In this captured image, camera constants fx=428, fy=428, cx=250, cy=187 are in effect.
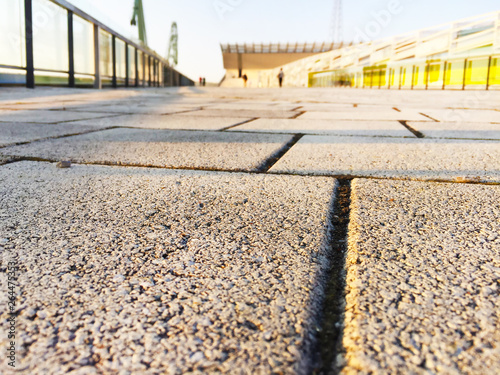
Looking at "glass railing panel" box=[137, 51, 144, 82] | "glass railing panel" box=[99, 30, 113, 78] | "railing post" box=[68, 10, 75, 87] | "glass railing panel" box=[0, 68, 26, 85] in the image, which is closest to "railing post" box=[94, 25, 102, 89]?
"glass railing panel" box=[99, 30, 113, 78]

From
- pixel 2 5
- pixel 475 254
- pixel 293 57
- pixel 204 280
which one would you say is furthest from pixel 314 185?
pixel 293 57

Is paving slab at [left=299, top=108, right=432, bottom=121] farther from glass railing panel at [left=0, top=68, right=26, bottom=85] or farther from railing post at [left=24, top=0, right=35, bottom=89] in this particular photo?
railing post at [left=24, top=0, right=35, bottom=89]

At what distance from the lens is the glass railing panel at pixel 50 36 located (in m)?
9.14

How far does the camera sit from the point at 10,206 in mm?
935

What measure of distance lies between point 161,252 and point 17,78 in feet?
31.6

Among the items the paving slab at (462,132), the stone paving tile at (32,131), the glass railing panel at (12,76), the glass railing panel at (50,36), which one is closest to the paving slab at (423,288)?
the paving slab at (462,132)

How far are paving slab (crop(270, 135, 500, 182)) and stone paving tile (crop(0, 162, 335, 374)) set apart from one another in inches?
13.7

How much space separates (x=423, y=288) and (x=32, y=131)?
2224 millimetres

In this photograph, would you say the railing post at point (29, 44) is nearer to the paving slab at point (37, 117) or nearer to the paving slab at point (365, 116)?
the paving slab at point (37, 117)

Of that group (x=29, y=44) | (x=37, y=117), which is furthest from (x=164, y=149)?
(x=29, y=44)

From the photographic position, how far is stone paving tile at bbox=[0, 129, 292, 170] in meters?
1.50

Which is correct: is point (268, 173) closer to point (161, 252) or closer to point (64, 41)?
point (161, 252)

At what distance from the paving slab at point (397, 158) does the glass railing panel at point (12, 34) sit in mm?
8284

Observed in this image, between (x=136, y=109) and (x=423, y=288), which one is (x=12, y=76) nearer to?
(x=136, y=109)
